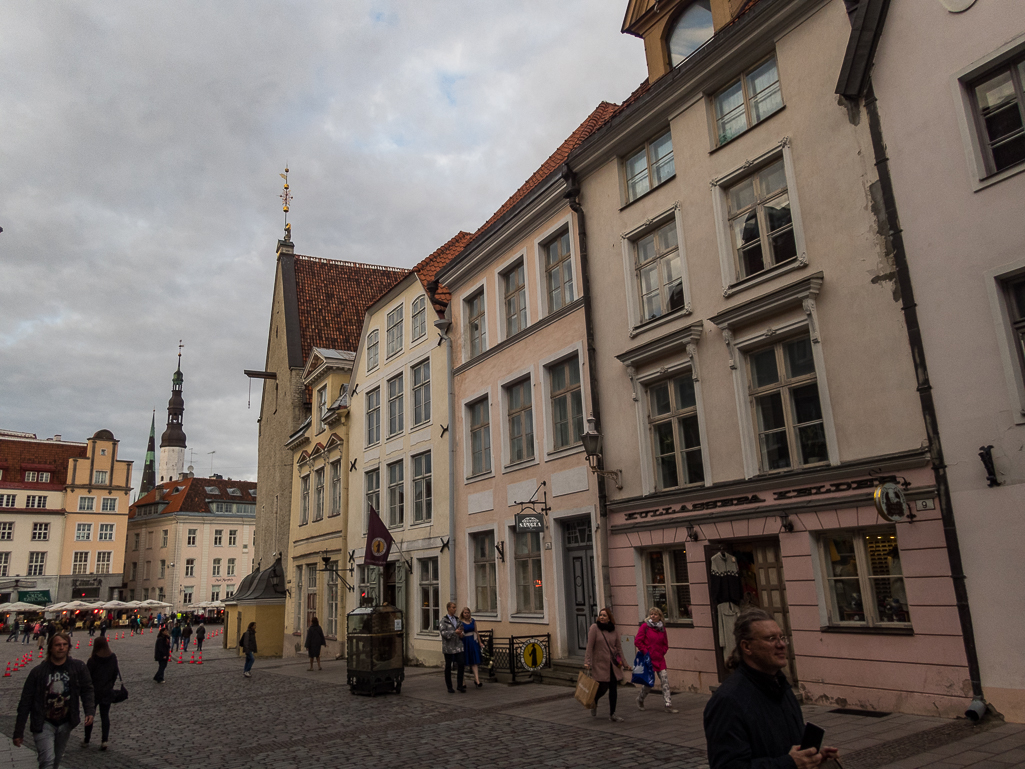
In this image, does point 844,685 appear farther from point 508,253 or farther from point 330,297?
point 330,297

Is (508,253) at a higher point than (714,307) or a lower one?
higher

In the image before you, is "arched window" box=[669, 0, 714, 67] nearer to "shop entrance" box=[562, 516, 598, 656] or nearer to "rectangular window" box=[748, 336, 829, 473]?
"rectangular window" box=[748, 336, 829, 473]

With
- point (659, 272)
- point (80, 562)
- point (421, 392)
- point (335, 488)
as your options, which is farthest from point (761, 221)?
point (80, 562)

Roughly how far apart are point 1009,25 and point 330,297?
35.7m

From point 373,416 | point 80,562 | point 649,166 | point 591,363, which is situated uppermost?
point 649,166

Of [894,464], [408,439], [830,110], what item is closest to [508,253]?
[408,439]

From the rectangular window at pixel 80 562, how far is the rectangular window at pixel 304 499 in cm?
Answer: 5291

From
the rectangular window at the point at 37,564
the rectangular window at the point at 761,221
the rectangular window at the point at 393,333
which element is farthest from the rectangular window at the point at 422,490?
the rectangular window at the point at 37,564

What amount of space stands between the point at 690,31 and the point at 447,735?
13476 millimetres

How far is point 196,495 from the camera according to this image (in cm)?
8562

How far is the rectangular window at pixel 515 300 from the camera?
19.7 m

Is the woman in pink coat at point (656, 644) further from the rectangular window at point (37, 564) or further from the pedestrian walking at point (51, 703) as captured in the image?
the rectangular window at point (37, 564)

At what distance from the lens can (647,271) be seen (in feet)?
50.8

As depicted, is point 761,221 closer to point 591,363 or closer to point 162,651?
point 591,363
